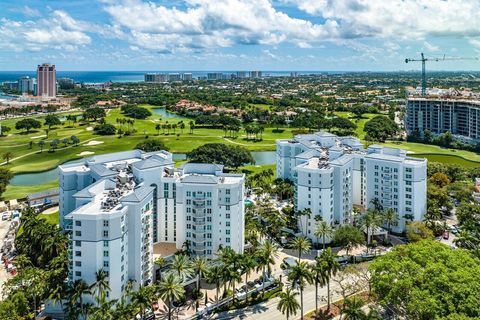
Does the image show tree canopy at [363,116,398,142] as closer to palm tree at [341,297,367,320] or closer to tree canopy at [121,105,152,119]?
tree canopy at [121,105,152,119]

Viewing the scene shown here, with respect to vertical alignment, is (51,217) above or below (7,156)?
below

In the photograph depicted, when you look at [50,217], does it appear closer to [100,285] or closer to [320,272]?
[100,285]

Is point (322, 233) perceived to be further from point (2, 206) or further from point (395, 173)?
point (2, 206)

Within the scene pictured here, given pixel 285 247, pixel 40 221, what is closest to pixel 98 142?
pixel 40 221

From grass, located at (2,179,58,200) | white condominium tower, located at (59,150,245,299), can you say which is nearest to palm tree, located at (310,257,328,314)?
white condominium tower, located at (59,150,245,299)

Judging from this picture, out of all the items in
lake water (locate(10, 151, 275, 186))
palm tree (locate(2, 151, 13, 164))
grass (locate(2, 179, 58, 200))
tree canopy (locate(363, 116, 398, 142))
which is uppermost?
tree canopy (locate(363, 116, 398, 142))

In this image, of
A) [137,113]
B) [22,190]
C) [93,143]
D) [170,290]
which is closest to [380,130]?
[93,143]
